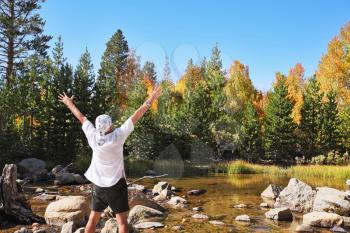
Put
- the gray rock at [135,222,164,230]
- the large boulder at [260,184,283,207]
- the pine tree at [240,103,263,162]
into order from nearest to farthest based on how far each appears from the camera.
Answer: the gray rock at [135,222,164,230] < the large boulder at [260,184,283,207] < the pine tree at [240,103,263,162]

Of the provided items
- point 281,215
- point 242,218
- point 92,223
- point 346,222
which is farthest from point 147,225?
point 346,222

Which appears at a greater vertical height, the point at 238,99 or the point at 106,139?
the point at 238,99

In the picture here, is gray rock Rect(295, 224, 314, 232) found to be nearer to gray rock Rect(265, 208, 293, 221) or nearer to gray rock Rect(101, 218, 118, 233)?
gray rock Rect(265, 208, 293, 221)

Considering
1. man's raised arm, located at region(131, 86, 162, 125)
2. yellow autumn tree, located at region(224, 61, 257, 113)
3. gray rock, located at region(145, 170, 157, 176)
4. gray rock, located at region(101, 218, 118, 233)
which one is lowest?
gray rock, located at region(101, 218, 118, 233)

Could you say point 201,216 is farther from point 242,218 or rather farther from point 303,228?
point 303,228

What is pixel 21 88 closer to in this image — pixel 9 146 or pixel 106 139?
pixel 9 146

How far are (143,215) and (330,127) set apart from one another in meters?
34.7

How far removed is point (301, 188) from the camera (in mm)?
16703

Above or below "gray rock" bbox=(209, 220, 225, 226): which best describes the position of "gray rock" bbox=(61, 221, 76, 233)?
above

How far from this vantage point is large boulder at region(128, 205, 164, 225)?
1291 cm

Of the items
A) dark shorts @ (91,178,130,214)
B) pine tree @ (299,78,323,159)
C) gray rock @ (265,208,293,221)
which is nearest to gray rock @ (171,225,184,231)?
gray rock @ (265,208,293,221)

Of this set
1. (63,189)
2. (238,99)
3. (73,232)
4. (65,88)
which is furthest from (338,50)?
(73,232)

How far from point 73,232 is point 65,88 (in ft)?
87.5

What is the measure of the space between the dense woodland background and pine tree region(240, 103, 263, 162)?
10 centimetres
